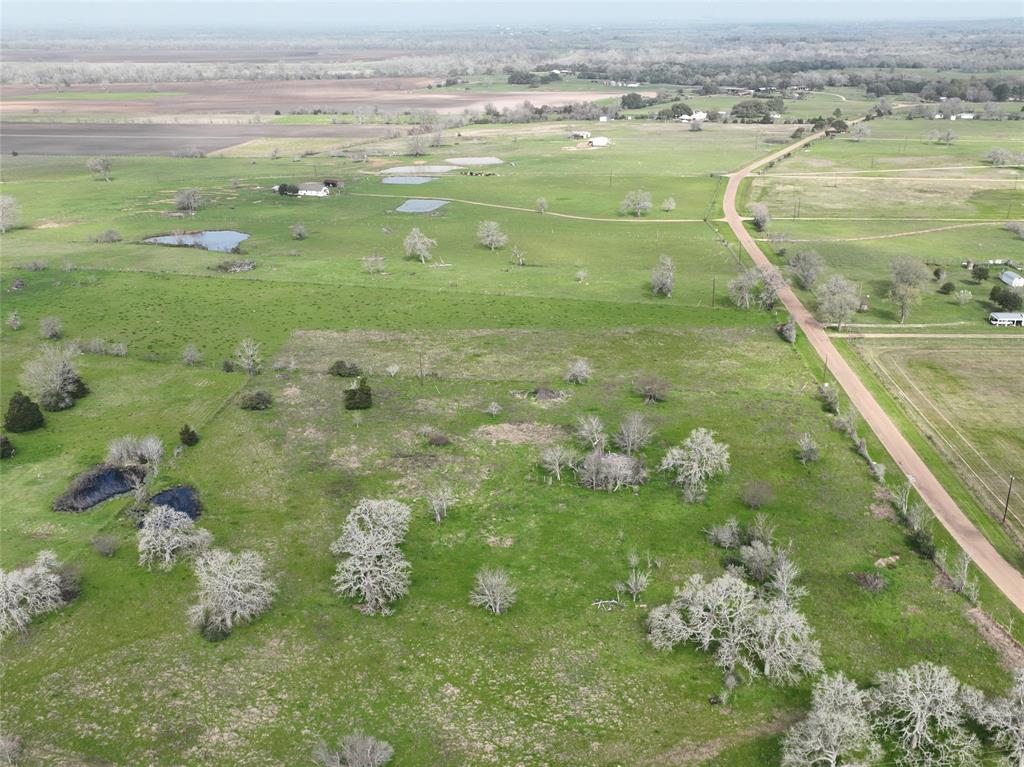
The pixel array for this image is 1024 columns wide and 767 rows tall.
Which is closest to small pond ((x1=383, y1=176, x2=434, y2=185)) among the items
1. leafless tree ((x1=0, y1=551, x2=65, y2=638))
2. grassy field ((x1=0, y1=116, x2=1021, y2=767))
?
grassy field ((x1=0, y1=116, x2=1021, y2=767))

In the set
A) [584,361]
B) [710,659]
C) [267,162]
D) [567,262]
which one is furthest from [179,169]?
[710,659]

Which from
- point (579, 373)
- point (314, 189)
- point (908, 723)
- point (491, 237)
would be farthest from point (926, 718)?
point (314, 189)

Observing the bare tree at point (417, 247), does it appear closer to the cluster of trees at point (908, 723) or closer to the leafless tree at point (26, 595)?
the leafless tree at point (26, 595)

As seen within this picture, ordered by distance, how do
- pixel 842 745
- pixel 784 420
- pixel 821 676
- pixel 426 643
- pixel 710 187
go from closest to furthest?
pixel 842 745
pixel 821 676
pixel 426 643
pixel 784 420
pixel 710 187

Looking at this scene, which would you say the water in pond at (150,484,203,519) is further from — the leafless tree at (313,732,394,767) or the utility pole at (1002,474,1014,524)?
the utility pole at (1002,474,1014,524)

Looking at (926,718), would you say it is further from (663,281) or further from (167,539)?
(663,281)

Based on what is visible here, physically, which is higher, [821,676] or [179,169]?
[179,169]

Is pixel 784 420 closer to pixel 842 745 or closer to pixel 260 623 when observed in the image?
pixel 842 745
